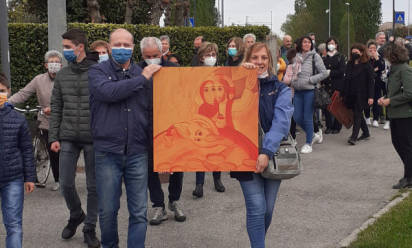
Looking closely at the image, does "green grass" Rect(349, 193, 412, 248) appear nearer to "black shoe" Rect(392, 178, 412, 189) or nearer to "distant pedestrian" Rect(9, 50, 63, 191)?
"black shoe" Rect(392, 178, 412, 189)

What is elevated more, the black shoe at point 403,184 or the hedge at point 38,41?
the hedge at point 38,41

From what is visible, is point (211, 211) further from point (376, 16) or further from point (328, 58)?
point (376, 16)

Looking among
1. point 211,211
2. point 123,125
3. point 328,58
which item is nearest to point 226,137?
point 123,125

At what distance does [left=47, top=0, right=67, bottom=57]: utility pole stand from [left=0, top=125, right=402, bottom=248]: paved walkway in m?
2.07

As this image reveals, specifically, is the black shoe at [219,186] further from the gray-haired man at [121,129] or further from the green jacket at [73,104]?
the gray-haired man at [121,129]

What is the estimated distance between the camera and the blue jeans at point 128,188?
4582 millimetres

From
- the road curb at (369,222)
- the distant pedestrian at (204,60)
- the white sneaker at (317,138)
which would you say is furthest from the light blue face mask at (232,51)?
the white sneaker at (317,138)

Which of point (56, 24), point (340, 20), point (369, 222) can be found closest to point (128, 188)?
point (369, 222)

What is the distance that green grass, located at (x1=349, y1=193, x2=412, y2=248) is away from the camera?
5250 millimetres

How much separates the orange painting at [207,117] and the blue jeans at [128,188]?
29 cm

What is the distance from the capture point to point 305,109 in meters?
10.8

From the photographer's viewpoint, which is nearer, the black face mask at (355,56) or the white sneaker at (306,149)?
the white sneaker at (306,149)

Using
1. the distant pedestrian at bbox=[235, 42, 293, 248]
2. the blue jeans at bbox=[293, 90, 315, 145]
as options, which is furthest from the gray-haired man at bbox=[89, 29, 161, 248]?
the blue jeans at bbox=[293, 90, 315, 145]

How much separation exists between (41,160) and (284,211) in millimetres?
3796
